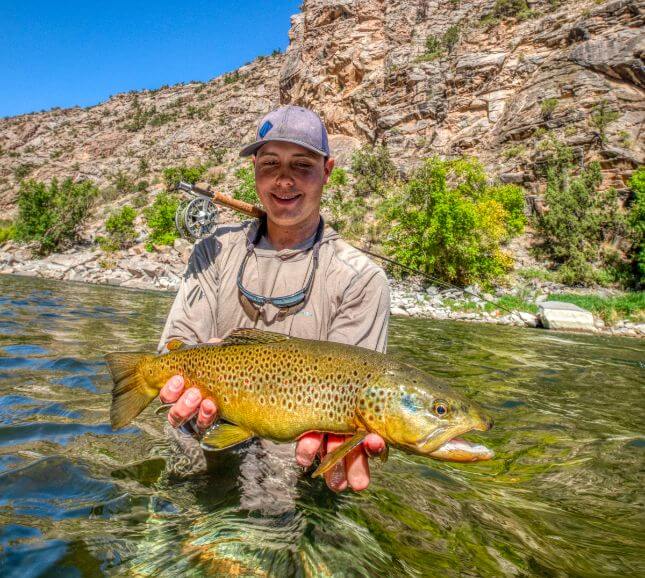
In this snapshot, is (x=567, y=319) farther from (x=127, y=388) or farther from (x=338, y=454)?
(x=127, y=388)

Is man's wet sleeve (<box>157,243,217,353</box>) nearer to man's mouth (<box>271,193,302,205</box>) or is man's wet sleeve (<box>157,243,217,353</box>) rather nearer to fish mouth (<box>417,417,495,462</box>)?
man's mouth (<box>271,193,302,205</box>)

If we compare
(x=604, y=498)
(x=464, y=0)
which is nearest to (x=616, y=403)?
(x=604, y=498)

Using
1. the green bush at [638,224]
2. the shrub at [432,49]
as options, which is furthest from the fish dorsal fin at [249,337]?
the shrub at [432,49]

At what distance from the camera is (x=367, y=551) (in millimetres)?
2670

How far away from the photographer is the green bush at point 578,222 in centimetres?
3255

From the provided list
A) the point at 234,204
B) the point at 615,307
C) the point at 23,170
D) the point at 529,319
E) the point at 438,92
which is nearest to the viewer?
the point at 234,204

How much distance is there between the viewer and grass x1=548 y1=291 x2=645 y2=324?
70.2ft

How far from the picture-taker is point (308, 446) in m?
2.63

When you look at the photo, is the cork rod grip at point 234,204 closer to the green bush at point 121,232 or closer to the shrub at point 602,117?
the shrub at point 602,117

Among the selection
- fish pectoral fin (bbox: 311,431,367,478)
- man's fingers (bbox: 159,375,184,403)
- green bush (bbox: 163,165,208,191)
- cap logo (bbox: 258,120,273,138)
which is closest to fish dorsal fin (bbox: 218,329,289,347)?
man's fingers (bbox: 159,375,184,403)

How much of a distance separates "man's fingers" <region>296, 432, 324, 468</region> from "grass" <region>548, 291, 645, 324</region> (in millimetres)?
22702

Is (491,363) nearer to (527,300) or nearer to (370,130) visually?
(527,300)

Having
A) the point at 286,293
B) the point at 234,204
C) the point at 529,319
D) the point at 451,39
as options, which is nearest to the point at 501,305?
the point at 529,319

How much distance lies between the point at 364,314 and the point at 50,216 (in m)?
55.3
